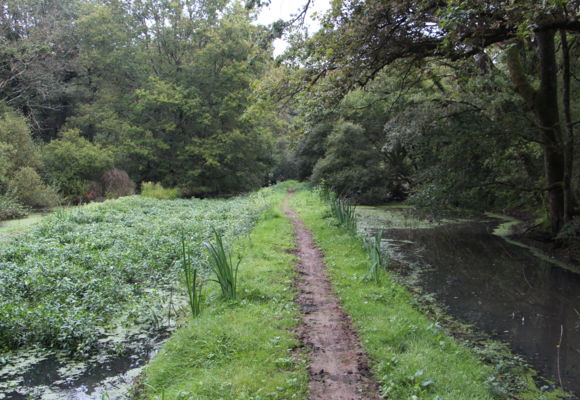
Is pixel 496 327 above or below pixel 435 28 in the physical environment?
below

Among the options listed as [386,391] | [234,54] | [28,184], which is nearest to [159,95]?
[234,54]

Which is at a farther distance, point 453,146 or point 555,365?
point 453,146

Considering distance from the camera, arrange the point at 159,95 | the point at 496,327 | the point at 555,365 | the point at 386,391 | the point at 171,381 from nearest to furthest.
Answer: the point at 386,391 < the point at 171,381 < the point at 555,365 < the point at 496,327 < the point at 159,95

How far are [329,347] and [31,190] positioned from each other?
658 inches

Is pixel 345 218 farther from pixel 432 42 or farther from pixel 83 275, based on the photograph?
pixel 83 275

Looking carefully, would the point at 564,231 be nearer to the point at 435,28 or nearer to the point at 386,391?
the point at 435,28

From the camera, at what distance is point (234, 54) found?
88.3 feet

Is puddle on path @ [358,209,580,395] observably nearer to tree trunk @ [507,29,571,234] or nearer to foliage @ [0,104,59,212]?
tree trunk @ [507,29,571,234]

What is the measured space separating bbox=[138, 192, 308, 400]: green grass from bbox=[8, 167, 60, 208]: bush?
13.9 meters

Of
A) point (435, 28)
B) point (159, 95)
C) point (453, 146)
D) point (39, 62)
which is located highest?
point (39, 62)

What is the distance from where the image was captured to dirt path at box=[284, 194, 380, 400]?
3.53 m

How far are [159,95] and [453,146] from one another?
802 inches

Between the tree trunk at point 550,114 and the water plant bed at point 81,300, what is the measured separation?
8498 mm

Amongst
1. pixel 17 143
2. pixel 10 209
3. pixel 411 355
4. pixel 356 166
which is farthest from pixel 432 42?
pixel 17 143
